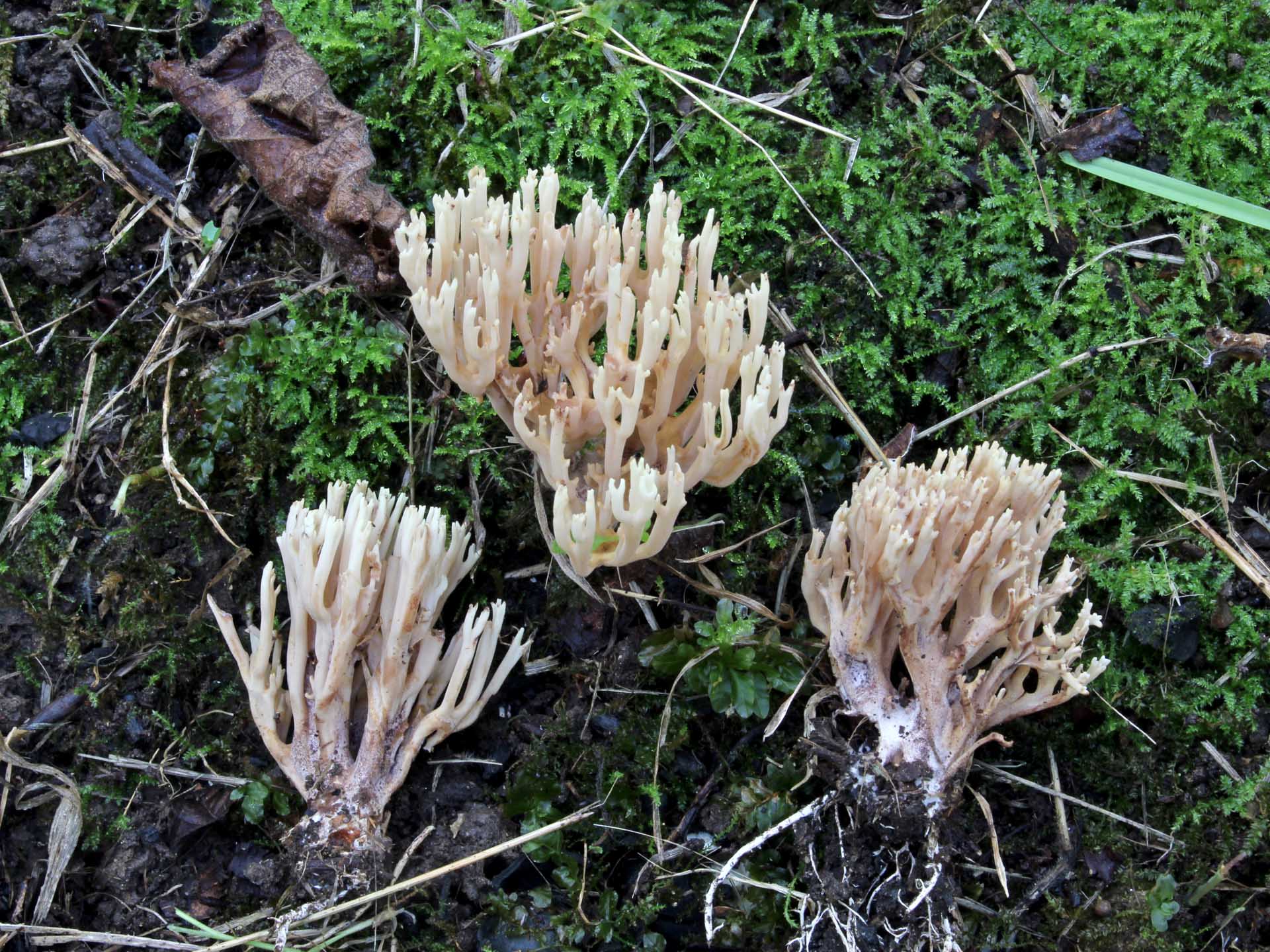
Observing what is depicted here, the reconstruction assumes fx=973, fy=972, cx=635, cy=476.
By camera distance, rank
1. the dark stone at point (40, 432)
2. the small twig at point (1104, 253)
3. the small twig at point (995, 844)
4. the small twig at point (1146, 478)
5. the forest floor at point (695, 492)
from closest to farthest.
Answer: the small twig at point (995, 844), the forest floor at point (695, 492), the small twig at point (1146, 478), the small twig at point (1104, 253), the dark stone at point (40, 432)

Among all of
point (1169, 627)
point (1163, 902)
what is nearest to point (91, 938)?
point (1163, 902)

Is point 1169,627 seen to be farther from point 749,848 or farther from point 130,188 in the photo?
point 130,188

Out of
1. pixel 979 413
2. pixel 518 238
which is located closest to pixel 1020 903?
pixel 979 413

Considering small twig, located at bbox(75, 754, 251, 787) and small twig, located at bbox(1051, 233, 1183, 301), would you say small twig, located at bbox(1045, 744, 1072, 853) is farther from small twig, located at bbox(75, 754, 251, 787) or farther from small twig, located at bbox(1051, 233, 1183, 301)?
small twig, located at bbox(75, 754, 251, 787)

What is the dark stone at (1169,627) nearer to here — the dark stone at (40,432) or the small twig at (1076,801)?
the small twig at (1076,801)

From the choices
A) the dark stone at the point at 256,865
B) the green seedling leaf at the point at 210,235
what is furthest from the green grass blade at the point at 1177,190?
the dark stone at the point at 256,865

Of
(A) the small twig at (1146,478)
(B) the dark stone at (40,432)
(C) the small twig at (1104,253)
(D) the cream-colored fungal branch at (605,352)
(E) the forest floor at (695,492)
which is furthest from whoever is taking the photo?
(B) the dark stone at (40,432)

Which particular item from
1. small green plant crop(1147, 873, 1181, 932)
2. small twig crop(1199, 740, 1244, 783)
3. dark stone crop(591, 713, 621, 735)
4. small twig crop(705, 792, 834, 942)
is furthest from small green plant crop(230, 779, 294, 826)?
small twig crop(1199, 740, 1244, 783)
